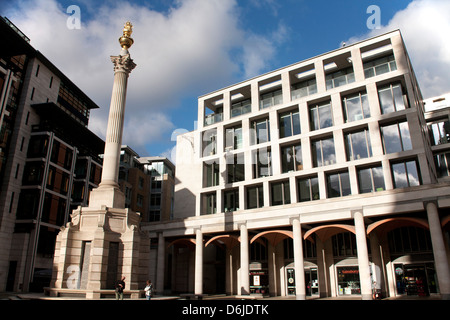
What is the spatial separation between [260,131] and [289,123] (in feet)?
13.2

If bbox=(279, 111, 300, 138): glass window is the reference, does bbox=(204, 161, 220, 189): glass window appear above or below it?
below

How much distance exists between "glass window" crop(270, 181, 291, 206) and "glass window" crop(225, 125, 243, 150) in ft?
25.2

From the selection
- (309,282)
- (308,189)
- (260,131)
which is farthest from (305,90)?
(309,282)

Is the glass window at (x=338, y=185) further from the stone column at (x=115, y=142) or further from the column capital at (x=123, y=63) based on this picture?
the column capital at (x=123, y=63)

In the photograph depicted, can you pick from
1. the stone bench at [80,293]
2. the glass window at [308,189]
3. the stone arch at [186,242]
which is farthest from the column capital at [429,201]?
the stone bench at [80,293]

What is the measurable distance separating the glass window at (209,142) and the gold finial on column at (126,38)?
67.3 feet

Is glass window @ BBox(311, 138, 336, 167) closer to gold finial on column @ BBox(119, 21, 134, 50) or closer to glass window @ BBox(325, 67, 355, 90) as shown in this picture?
glass window @ BBox(325, 67, 355, 90)

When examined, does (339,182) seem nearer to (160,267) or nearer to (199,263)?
(199,263)

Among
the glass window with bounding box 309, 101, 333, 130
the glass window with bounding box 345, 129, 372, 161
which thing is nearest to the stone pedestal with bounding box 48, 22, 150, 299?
the glass window with bounding box 345, 129, 372, 161

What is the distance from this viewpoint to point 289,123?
43.2m

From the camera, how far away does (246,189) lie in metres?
43.3

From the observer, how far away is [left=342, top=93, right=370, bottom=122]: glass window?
125 ft

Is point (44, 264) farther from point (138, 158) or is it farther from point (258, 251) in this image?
point (138, 158)
